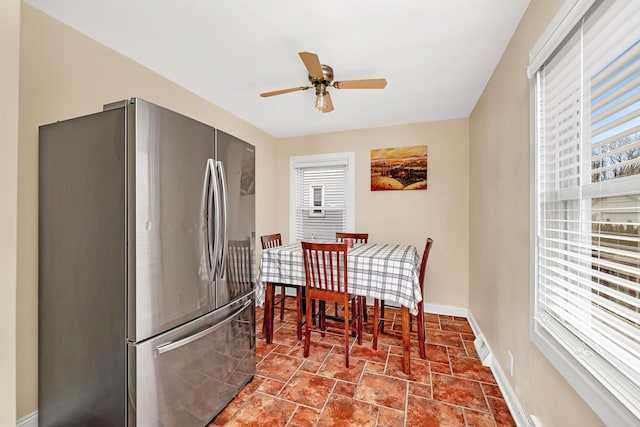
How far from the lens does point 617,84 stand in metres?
0.94

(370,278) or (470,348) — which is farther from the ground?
(370,278)

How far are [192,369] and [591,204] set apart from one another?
2.09m

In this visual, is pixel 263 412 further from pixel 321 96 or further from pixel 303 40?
pixel 303 40

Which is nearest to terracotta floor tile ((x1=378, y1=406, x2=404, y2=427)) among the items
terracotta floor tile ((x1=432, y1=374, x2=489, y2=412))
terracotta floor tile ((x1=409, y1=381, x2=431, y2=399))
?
terracotta floor tile ((x1=409, y1=381, x2=431, y2=399))

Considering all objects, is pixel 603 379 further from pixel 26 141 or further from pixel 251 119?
pixel 251 119

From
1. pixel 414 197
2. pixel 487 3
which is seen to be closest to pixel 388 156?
pixel 414 197

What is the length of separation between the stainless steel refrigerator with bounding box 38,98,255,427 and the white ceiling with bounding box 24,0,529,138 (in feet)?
2.52

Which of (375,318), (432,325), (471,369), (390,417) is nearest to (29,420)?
(390,417)

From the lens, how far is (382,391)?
200 cm

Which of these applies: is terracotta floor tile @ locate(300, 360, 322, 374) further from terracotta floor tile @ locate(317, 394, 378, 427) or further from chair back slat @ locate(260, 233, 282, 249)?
chair back slat @ locate(260, 233, 282, 249)

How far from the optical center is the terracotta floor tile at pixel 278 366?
7.19 ft

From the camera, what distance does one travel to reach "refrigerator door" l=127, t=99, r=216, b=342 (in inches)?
50.4

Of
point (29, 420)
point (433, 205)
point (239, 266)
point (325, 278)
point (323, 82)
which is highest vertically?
point (323, 82)

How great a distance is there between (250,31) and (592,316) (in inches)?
93.6
